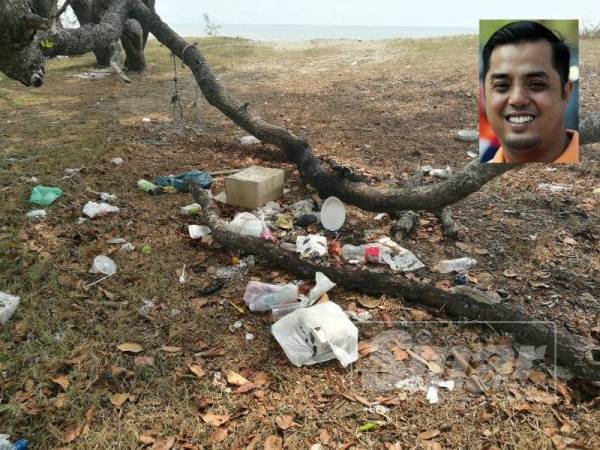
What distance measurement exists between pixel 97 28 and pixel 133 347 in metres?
3.07

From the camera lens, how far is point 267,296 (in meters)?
3.05

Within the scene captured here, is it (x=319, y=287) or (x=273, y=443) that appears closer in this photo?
(x=273, y=443)

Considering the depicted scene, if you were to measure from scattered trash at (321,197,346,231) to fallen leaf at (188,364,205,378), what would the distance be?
171 cm

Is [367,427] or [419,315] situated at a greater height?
[419,315]

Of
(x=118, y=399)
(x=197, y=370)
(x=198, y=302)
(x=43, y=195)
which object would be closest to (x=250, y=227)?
(x=198, y=302)

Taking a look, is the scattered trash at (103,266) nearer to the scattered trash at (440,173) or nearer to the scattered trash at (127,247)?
the scattered trash at (127,247)

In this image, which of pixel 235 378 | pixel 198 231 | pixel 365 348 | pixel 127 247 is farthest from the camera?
pixel 198 231

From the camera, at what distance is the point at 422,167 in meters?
5.37

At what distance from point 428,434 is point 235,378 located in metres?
1.00

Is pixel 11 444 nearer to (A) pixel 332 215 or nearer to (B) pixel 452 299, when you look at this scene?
(B) pixel 452 299

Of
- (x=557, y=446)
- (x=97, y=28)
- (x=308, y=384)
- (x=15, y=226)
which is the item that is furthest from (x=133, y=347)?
Result: (x=97, y=28)

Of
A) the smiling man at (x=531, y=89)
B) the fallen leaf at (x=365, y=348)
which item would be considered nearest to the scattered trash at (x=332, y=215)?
the fallen leaf at (x=365, y=348)

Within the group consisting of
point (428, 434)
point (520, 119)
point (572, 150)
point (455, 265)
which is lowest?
point (428, 434)

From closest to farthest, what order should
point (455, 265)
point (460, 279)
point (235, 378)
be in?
1. point (235, 378)
2. point (460, 279)
3. point (455, 265)
